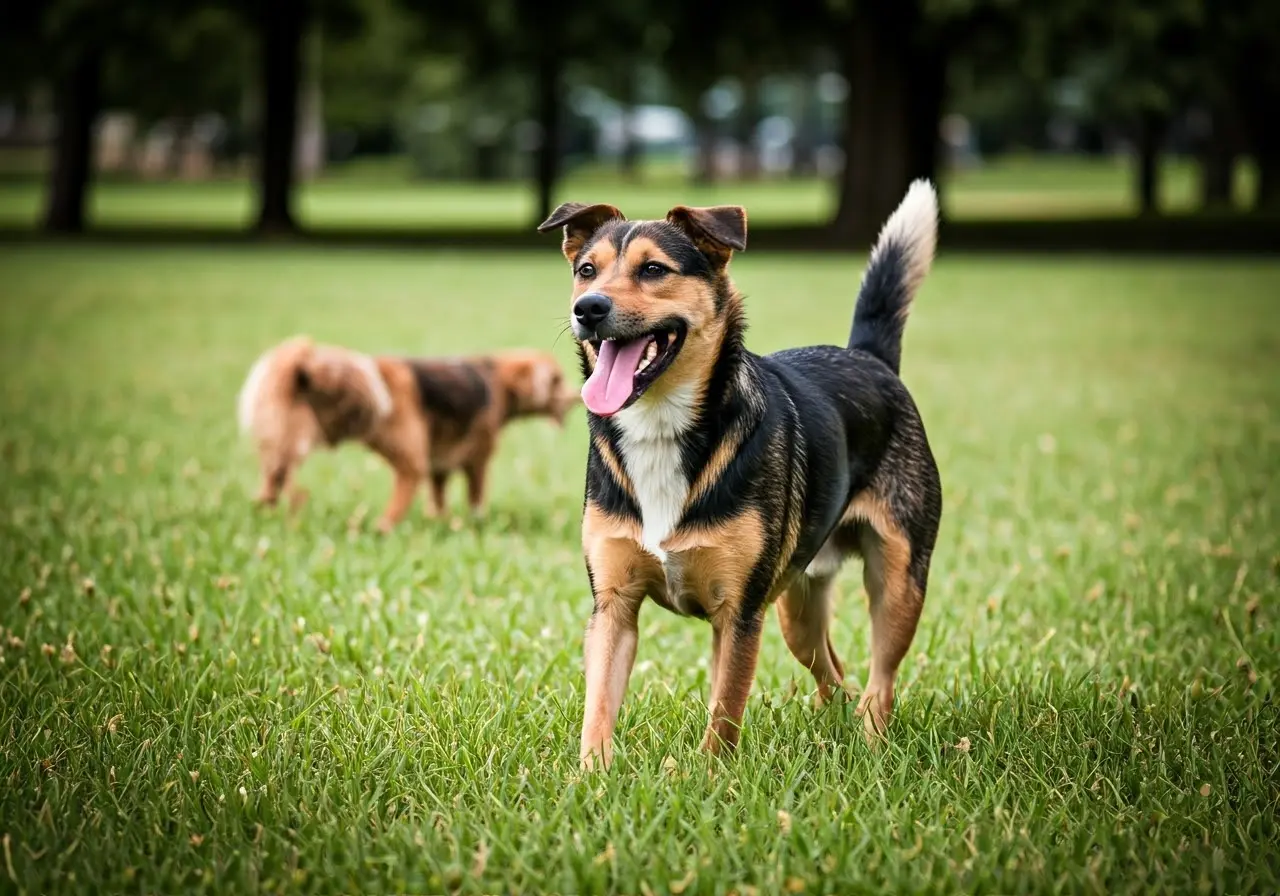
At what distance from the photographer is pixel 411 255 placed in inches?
1156

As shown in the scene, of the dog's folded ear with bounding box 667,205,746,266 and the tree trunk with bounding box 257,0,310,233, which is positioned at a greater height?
the tree trunk with bounding box 257,0,310,233

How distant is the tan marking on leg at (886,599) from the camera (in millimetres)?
4668

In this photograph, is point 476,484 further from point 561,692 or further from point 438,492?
point 561,692

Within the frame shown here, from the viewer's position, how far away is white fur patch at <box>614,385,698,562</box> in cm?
407

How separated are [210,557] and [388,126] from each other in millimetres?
90035

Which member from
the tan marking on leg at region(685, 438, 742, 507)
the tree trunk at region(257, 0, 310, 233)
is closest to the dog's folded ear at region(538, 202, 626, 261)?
the tan marking on leg at region(685, 438, 742, 507)

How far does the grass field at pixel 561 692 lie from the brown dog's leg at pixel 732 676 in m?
0.10

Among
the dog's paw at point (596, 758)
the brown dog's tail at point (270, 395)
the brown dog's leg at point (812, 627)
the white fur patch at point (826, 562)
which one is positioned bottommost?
the dog's paw at point (596, 758)

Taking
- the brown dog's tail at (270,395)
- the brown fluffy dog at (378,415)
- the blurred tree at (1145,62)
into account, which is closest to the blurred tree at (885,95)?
the blurred tree at (1145,62)

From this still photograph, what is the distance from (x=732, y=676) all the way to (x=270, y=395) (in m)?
4.37

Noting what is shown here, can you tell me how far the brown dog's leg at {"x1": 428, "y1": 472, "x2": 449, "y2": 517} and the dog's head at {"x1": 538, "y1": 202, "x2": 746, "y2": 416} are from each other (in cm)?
434

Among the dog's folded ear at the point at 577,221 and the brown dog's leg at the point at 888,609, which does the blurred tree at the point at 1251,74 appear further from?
the dog's folded ear at the point at 577,221

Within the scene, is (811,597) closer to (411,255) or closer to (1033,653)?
(1033,653)

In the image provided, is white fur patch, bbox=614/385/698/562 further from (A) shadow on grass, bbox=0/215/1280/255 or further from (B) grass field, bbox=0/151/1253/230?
(B) grass field, bbox=0/151/1253/230
